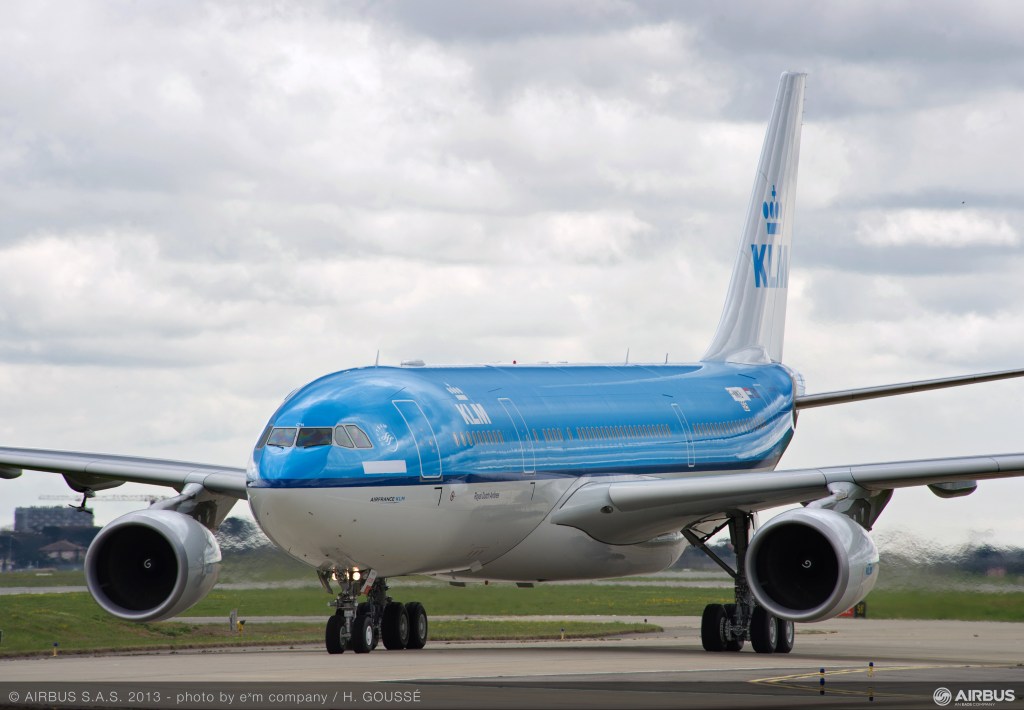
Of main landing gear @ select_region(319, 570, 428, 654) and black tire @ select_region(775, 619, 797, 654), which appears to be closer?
main landing gear @ select_region(319, 570, 428, 654)

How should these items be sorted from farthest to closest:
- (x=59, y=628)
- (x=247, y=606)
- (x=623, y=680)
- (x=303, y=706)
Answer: (x=247, y=606) → (x=59, y=628) → (x=623, y=680) → (x=303, y=706)

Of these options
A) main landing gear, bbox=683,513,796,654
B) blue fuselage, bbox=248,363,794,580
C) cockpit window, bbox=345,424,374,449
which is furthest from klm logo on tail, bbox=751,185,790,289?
cockpit window, bbox=345,424,374,449

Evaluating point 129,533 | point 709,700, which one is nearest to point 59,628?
point 129,533

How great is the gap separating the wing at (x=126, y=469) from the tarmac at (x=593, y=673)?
2630 millimetres

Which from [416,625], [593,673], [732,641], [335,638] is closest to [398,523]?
[335,638]

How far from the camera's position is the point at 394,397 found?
81.3 feet

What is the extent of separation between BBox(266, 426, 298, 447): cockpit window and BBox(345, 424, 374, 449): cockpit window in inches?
28.9

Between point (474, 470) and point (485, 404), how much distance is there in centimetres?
174

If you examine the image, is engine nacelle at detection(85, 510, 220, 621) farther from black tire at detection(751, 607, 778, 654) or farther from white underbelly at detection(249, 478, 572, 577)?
black tire at detection(751, 607, 778, 654)

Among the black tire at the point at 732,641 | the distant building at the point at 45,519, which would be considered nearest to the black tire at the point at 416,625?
the black tire at the point at 732,641

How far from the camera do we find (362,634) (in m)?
25.8

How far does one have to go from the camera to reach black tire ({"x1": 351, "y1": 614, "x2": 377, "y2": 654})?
84.4 ft

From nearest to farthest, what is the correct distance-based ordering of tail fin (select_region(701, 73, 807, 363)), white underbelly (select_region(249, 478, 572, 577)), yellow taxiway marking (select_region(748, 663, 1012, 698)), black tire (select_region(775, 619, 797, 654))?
yellow taxiway marking (select_region(748, 663, 1012, 698)) < white underbelly (select_region(249, 478, 572, 577)) < black tire (select_region(775, 619, 797, 654)) < tail fin (select_region(701, 73, 807, 363))

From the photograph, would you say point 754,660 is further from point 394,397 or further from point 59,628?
point 59,628
